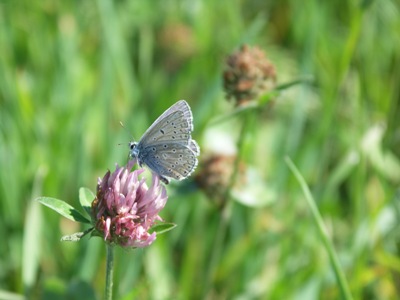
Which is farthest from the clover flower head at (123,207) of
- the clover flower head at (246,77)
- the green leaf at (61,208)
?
the clover flower head at (246,77)

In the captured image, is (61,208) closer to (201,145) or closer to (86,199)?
(86,199)

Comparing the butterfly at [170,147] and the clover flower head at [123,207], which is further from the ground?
the butterfly at [170,147]

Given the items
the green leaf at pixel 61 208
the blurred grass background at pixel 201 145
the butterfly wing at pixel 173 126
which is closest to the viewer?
the green leaf at pixel 61 208

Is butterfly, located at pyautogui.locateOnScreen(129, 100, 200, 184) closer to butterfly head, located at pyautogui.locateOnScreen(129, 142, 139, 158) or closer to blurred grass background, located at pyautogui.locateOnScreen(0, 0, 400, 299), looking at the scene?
butterfly head, located at pyautogui.locateOnScreen(129, 142, 139, 158)

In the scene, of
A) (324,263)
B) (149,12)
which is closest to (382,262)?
(324,263)

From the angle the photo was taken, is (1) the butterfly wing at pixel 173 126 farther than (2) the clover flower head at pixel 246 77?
No

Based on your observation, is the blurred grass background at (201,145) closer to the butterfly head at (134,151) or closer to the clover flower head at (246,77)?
the clover flower head at (246,77)
